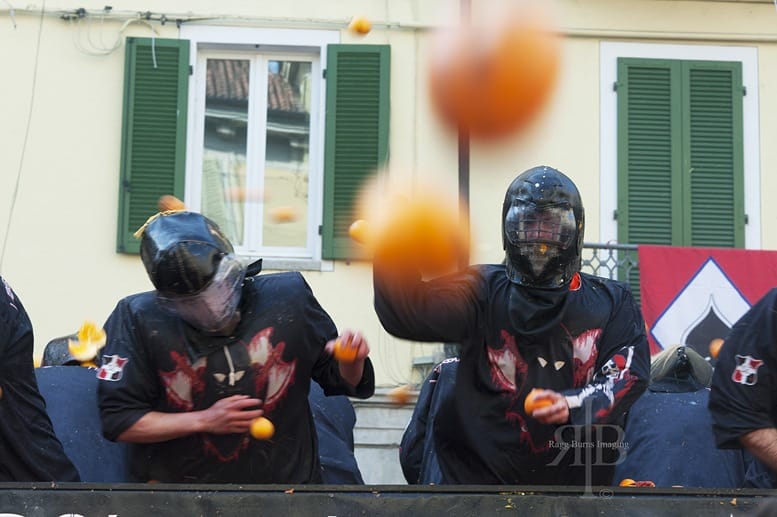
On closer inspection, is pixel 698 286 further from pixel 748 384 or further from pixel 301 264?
pixel 748 384

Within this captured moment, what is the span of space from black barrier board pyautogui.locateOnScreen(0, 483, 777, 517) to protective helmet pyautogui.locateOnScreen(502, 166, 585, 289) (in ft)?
3.64

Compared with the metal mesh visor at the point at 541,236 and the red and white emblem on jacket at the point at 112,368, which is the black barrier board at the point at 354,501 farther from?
the metal mesh visor at the point at 541,236

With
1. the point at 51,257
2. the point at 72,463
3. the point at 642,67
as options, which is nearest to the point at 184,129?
the point at 51,257

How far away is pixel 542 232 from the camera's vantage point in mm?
5121

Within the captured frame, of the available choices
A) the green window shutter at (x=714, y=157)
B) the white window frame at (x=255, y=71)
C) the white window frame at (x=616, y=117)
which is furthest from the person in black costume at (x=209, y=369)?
the green window shutter at (x=714, y=157)

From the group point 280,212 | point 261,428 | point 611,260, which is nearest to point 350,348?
point 261,428

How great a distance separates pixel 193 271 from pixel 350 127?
23.5ft

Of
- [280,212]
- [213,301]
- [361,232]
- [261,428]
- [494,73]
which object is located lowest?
[261,428]

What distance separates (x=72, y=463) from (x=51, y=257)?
6859 mm

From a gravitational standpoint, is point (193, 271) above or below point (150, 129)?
below

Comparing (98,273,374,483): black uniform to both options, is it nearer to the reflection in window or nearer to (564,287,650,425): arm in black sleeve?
(564,287,650,425): arm in black sleeve

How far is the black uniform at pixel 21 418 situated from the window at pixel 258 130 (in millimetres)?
6653

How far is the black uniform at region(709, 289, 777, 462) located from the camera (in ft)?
16.6

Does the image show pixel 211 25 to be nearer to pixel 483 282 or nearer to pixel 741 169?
pixel 741 169
